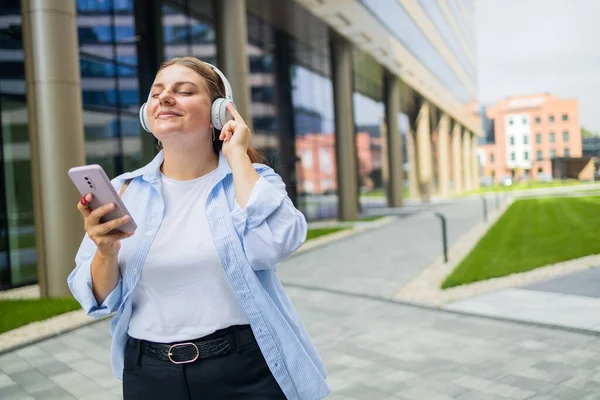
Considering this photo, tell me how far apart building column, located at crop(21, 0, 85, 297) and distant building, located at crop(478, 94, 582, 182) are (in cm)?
7591

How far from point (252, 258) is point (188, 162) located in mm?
517

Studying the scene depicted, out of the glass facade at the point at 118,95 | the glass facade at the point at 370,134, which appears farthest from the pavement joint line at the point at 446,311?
the glass facade at the point at 370,134

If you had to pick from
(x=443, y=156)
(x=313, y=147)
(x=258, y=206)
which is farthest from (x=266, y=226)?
(x=443, y=156)

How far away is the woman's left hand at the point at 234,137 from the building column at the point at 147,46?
48.2 ft

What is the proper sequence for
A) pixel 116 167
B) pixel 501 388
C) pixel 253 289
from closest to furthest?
pixel 253 289 → pixel 501 388 → pixel 116 167

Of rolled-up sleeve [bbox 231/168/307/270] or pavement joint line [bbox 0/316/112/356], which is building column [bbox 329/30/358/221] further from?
rolled-up sleeve [bbox 231/168/307/270]

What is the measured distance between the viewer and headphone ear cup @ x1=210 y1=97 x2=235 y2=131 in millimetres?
2208

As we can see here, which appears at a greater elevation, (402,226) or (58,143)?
(58,143)

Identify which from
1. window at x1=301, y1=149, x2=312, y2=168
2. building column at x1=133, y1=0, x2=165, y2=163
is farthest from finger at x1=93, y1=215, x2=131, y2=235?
window at x1=301, y1=149, x2=312, y2=168

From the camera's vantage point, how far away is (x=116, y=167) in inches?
621

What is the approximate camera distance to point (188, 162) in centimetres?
228

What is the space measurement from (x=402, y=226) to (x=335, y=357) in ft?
55.9

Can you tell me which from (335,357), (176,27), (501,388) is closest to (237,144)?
(501,388)

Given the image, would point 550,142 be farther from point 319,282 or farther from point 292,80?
point 319,282
